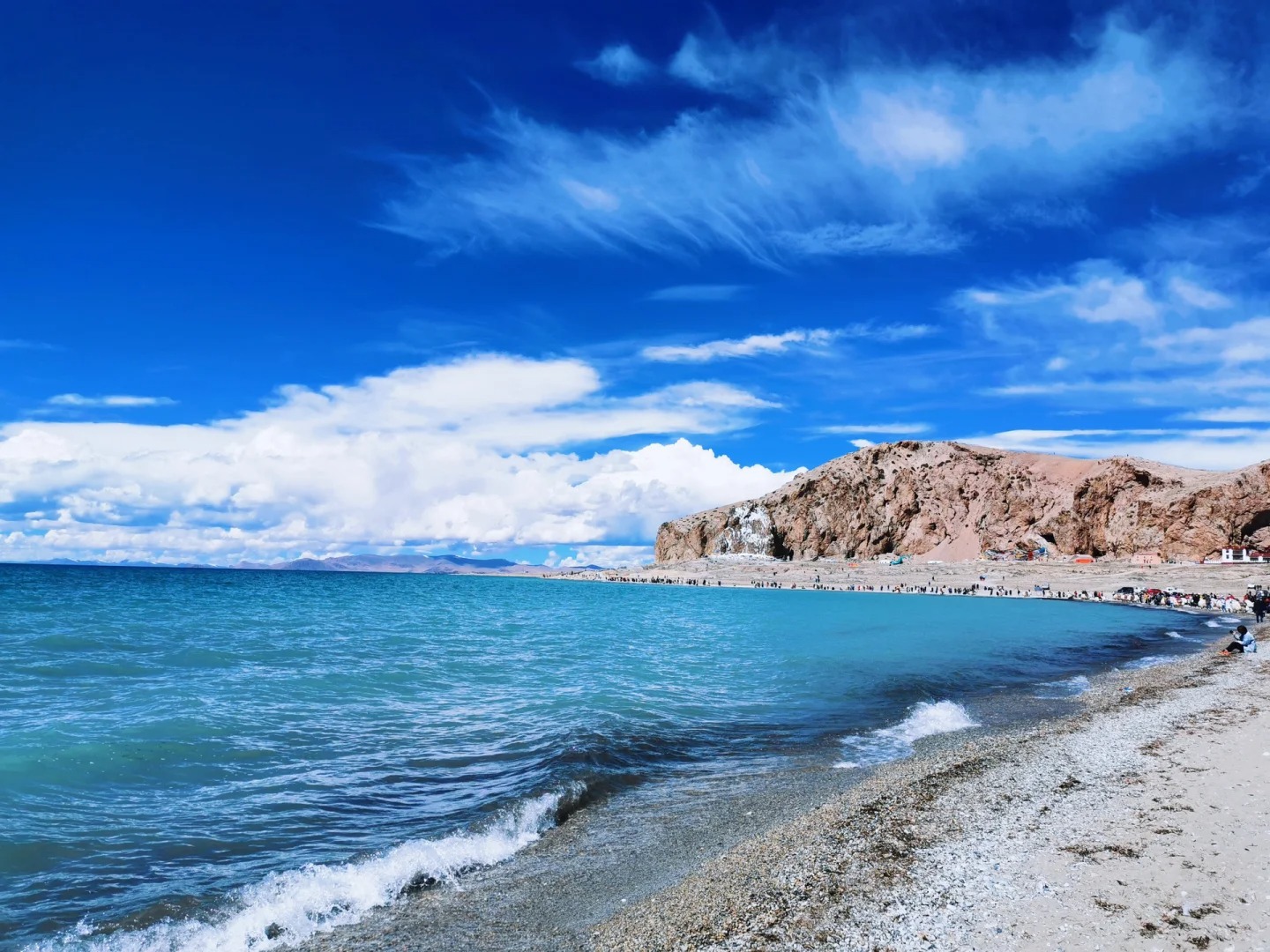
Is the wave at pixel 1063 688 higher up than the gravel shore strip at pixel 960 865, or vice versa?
the gravel shore strip at pixel 960 865

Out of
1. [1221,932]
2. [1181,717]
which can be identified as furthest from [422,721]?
[1181,717]

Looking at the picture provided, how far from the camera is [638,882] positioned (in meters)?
8.30

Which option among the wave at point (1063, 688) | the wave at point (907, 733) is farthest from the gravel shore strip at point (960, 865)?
the wave at point (1063, 688)

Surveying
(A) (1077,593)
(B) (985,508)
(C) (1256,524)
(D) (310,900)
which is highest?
(B) (985,508)

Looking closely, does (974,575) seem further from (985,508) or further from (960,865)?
(960,865)

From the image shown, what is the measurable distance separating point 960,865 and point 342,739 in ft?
39.3

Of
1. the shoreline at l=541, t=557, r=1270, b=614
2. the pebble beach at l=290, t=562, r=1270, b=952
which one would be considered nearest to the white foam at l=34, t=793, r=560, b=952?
the pebble beach at l=290, t=562, r=1270, b=952

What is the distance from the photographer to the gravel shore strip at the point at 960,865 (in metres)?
6.12

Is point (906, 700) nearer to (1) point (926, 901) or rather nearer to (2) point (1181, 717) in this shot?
(2) point (1181, 717)

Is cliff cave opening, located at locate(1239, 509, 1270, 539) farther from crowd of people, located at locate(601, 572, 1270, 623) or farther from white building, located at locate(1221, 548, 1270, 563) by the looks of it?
crowd of people, located at locate(601, 572, 1270, 623)

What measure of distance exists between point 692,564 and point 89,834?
6919 inches

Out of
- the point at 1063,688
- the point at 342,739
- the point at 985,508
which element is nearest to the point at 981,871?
the point at 342,739

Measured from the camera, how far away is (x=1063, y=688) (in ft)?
74.1

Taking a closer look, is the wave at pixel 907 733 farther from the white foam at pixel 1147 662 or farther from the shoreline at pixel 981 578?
the shoreline at pixel 981 578
